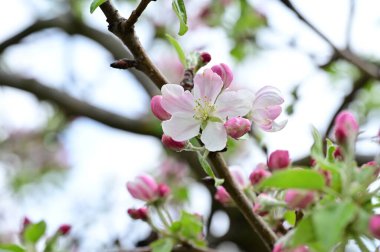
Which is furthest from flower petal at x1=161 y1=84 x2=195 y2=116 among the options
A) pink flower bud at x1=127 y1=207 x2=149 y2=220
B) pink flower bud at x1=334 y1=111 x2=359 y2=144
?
pink flower bud at x1=127 y1=207 x2=149 y2=220

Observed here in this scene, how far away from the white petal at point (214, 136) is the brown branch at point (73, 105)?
1.42 m

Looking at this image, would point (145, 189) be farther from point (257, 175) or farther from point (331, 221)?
point (331, 221)

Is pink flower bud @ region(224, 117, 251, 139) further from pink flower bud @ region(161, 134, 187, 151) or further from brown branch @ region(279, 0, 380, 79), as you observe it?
brown branch @ region(279, 0, 380, 79)

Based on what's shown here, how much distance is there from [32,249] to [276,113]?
1.79ft

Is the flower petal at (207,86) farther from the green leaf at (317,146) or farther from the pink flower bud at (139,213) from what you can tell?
the pink flower bud at (139,213)

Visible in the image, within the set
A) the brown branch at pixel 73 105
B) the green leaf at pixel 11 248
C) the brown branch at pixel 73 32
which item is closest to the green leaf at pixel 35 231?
the green leaf at pixel 11 248

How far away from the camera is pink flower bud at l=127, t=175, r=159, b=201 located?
101cm

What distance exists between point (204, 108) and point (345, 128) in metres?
0.22

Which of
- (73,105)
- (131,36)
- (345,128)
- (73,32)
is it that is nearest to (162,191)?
(131,36)

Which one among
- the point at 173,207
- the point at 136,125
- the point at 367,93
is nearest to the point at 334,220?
the point at 173,207

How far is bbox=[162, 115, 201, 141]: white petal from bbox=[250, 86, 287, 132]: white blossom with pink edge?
0.10 m

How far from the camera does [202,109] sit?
80 centimetres

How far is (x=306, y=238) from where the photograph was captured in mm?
557

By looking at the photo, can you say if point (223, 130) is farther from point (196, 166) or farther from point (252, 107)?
point (196, 166)
